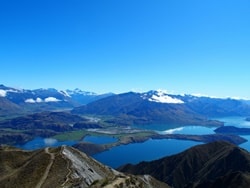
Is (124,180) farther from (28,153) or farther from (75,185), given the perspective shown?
(28,153)

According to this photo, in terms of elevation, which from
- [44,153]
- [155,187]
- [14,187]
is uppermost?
[44,153]

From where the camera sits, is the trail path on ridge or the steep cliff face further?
the trail path on ridge

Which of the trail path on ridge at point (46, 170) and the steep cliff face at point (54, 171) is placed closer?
the steep cliff face at point (54, 171)

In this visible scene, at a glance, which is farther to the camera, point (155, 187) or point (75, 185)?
point (155, 187)

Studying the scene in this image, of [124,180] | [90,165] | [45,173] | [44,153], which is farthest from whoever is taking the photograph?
[90,165]

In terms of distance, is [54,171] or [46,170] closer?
[46,170]

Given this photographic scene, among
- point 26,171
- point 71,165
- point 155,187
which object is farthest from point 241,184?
point 26,171

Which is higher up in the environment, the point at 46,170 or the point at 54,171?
the point at 46,170

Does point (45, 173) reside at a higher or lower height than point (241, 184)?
higher
